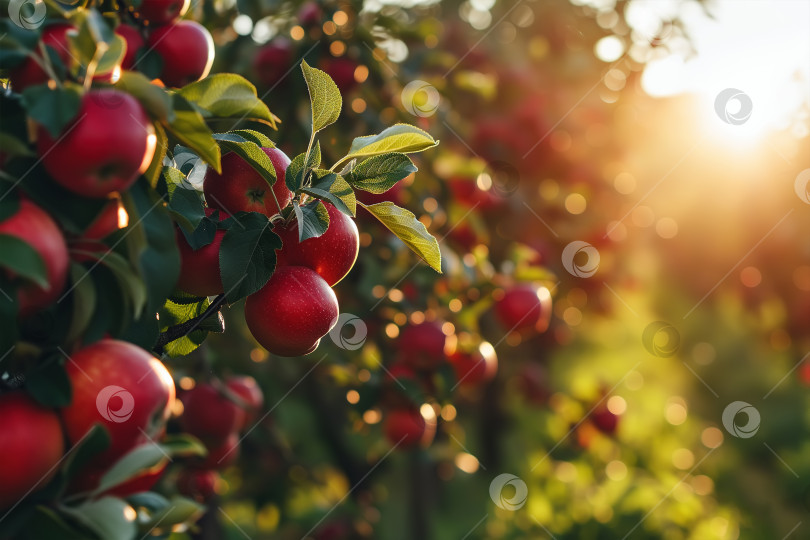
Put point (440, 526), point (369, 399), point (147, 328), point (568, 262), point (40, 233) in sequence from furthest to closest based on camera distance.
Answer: point (440, 526)
point (568, 262)
point (369, 399)
point (147, 328)
point (40, 233)

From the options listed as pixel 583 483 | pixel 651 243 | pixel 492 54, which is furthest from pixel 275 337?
pixel 651 243

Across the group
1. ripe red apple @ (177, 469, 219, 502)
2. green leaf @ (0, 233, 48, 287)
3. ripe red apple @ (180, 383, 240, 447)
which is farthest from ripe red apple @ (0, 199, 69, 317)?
ripe red apple @ (177, 469, 219, 502)

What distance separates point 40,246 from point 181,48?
43cm

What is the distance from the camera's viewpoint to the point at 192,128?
52 cm

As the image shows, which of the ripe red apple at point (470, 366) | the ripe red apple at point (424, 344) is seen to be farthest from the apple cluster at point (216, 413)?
the ripe red apple at point (470, 366)

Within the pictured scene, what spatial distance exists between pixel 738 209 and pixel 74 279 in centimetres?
349

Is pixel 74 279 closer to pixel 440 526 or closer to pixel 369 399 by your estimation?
pixel 369 399

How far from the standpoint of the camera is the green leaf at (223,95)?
1.87 feet

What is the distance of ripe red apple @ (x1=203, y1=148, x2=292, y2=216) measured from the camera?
0.67 meters

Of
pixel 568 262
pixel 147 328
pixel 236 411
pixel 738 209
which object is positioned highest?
pixel 738 209

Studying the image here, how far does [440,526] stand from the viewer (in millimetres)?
3125

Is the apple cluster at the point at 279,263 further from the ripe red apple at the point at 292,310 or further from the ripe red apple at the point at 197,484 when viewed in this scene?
the ripe red apple at the point at 197,484

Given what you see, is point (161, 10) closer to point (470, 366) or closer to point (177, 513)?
point (177, 513)

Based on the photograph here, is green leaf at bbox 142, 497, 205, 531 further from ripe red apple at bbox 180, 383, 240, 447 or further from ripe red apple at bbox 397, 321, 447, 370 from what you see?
ripe red apple at bbox 397, 321, 447, 370
